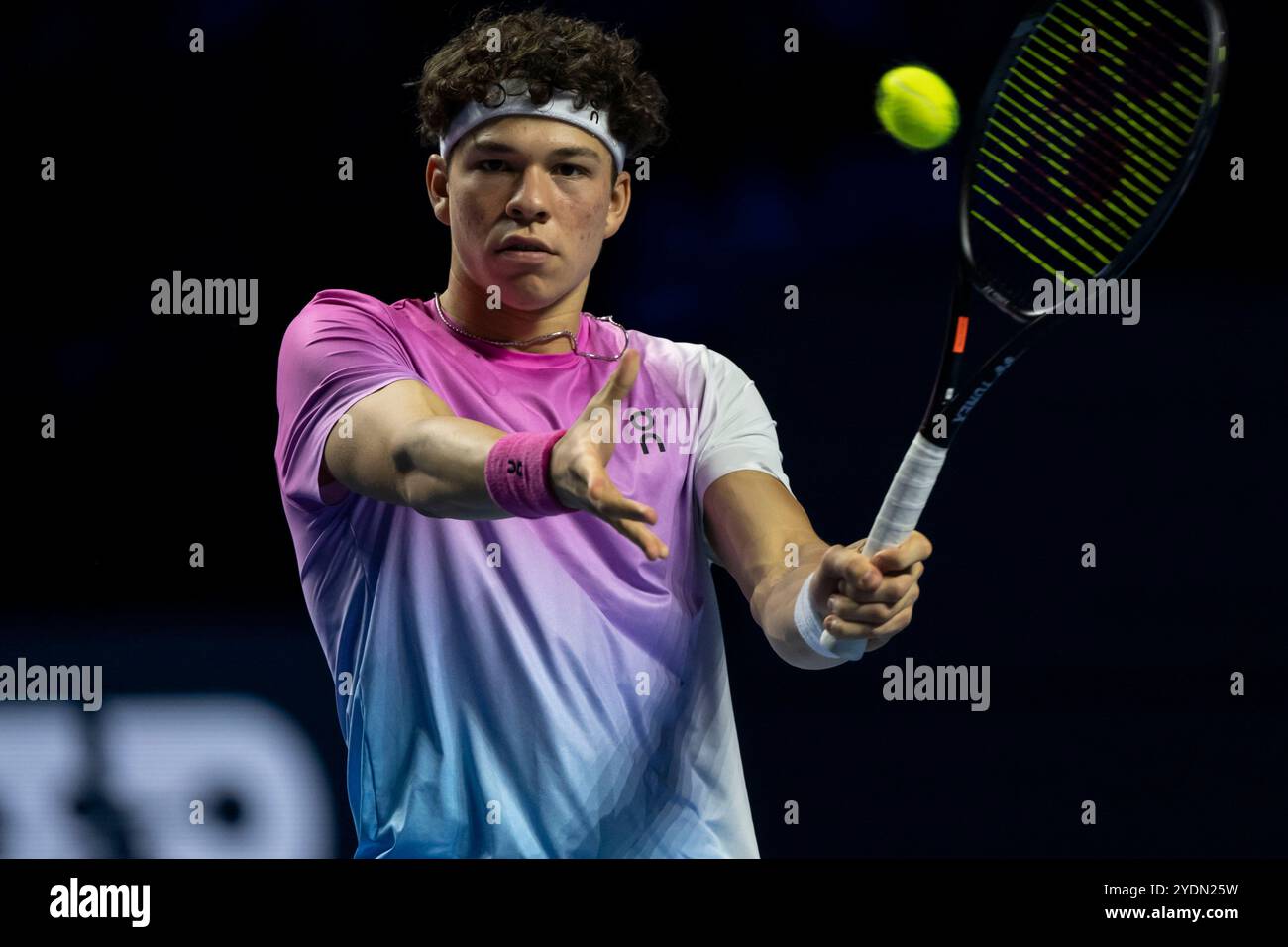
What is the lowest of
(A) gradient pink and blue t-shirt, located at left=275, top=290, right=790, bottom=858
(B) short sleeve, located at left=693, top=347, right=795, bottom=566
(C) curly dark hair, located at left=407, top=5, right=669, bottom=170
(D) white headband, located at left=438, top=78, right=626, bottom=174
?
(A) gradient pink and blue t-shirt, located at left=275, top=290, right=790, bottom=858

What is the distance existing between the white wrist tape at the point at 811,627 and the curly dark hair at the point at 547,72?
808 mm

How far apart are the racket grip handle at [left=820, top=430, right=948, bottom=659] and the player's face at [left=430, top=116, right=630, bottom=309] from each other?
715 mm

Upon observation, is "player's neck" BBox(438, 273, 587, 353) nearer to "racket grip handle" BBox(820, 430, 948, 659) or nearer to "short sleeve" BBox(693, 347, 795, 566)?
"short sleeve" BBox(693, 347, 795, 566)

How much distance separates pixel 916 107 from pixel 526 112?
3.11ft

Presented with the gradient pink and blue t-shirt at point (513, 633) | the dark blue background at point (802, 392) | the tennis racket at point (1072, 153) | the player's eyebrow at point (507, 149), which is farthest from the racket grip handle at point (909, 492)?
the dark blue background at point (802, 392)

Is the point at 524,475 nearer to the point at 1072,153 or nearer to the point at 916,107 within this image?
the point at 1072,153

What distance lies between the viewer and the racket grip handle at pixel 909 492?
76.4 inches

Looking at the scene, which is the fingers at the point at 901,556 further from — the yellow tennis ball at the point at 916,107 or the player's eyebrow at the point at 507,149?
the yellow tennis ball at the point at 916,107

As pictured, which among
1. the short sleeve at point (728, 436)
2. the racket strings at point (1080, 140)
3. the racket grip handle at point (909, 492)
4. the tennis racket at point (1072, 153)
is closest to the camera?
the racket grip handle at point (909, 492)

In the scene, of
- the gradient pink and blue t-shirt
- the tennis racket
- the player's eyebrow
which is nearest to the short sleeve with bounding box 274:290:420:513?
the gradient pink and blue t-shirt

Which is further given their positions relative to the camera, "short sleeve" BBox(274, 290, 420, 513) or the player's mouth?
the player's mouth

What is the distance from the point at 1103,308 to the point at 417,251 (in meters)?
1.25

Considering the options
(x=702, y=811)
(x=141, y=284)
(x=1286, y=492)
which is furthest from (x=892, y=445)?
(x=141, y=284)

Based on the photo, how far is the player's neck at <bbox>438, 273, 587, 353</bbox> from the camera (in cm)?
250
